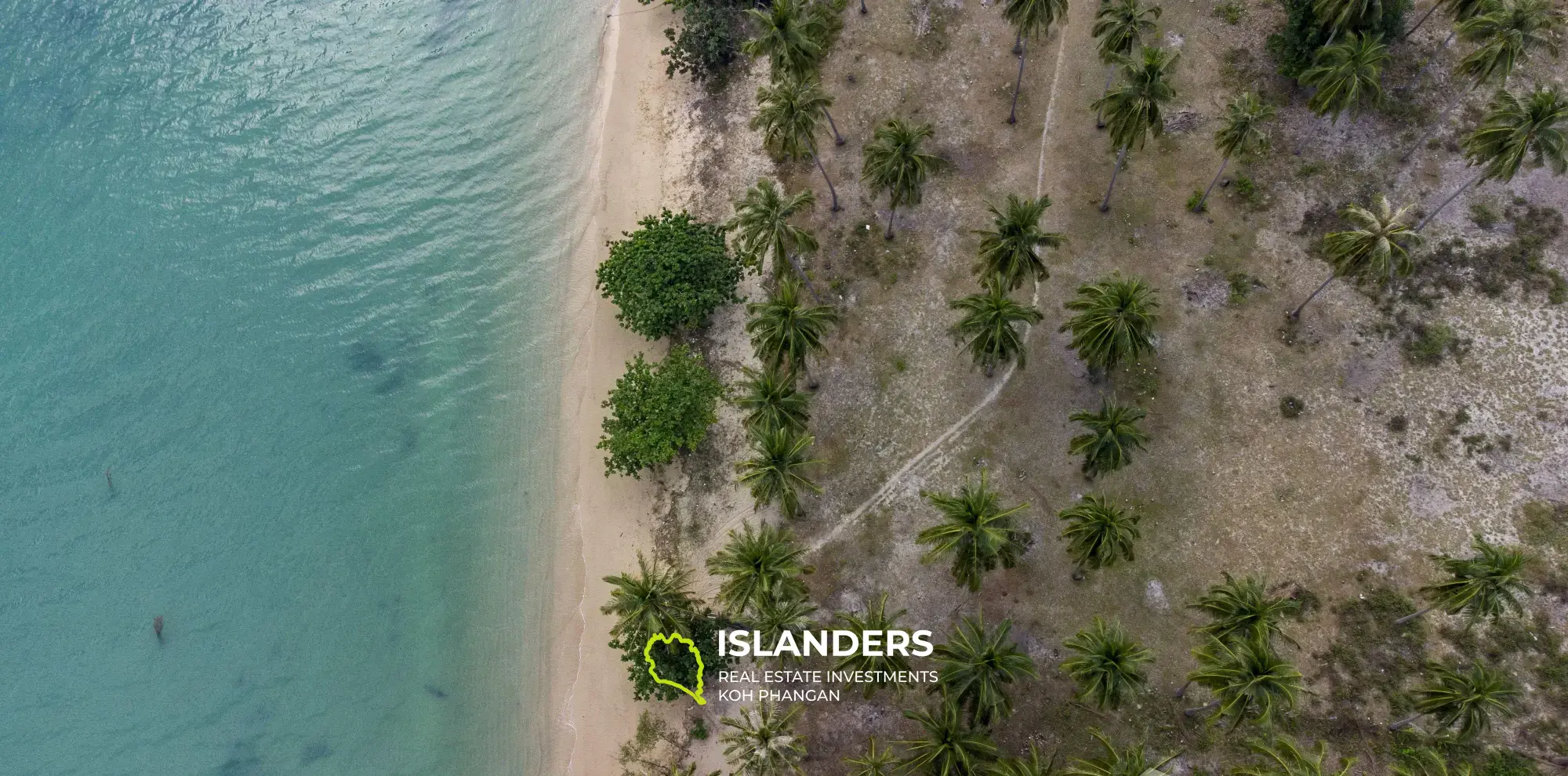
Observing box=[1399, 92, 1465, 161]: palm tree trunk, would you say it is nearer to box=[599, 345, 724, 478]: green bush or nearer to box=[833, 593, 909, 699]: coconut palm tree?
box=[833, 593, 909, 699]: coconut palm tree

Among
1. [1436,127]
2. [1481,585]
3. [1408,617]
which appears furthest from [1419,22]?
Answer: [1408,617]

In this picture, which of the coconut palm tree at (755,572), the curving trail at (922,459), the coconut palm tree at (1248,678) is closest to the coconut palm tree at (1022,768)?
Answer: the coconut palm tree at (1248,678)

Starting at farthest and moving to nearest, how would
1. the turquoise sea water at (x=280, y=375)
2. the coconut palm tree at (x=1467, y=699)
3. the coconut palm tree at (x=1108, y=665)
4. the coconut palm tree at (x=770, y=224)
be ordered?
the turquoise sea water at (x=280, y=375) → the coconut palm tree at (x=770, y=224) → the coconut palm tree at (x=1108, y=665) → the coconut palm tree at (x=1467, y=699)

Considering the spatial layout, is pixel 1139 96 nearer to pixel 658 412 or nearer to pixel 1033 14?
pixel 1033 14

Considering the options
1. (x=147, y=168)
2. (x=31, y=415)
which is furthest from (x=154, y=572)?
(x=147, y=168)

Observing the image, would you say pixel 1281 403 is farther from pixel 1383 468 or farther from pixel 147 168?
pixel 147 168

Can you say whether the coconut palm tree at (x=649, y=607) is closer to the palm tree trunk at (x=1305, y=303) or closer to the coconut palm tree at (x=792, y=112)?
the coconut palm tree at (x=792, y=112)
